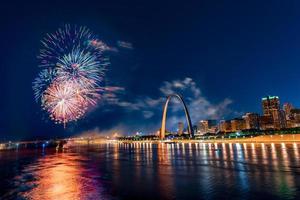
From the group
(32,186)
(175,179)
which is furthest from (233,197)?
(32,186)

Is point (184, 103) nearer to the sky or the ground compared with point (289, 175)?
nearer to the sky

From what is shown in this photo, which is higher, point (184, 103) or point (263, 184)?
point (184, 103)

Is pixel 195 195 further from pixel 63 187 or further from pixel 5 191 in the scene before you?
pixel 5 191

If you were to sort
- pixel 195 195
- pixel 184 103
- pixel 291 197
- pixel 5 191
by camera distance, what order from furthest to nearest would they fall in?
pixel 184 103 → pixel 5 191 → pixel 195 195 → pixel 291 197

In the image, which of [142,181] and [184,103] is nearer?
[142,181]

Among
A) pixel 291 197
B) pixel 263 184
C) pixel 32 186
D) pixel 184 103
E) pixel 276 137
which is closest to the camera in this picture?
pixel 291 197

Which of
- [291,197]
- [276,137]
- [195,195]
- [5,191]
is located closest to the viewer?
[291,197]

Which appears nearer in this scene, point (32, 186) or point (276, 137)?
point (32, 186)

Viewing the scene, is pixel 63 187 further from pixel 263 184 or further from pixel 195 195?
pixel 263 184

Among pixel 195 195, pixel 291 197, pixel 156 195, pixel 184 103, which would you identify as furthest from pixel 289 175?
pixel 184 103
